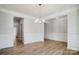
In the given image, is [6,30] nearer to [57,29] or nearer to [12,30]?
[12,30]

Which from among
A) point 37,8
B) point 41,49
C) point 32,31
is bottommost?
point 41,49

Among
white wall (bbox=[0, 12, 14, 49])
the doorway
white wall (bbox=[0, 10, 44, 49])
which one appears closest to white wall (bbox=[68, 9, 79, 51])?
white wall (bbox=[0, 10, 44, 49])

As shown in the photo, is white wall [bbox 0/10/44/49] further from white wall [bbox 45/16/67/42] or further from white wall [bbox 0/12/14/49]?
white wall [bbox 45/16/67/42]

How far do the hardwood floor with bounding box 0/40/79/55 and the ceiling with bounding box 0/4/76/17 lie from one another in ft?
2.29

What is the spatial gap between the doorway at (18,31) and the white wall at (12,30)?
7 centimetres

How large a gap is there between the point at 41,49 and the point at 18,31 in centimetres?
67

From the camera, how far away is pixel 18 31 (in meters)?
1.98

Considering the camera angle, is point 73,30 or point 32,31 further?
point 32,31

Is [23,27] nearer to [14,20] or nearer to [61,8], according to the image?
[14,20]

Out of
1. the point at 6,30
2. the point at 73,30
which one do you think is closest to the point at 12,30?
the point at 6,30

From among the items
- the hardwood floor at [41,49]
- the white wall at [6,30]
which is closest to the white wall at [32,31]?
the hardwood floor at [41,49]

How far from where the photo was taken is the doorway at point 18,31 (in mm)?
1924

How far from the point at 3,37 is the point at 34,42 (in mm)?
701

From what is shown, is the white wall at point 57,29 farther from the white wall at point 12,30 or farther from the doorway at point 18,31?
the doorway at point 18,31
